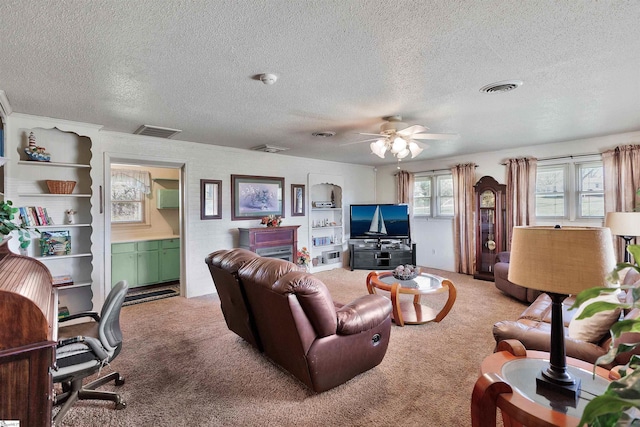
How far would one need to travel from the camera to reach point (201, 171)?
4.80 metres

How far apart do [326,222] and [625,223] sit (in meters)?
4.65

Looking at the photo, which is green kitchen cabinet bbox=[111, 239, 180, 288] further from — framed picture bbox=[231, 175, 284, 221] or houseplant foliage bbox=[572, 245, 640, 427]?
houseplant foliage bbox=[572, 245, 640, 427]

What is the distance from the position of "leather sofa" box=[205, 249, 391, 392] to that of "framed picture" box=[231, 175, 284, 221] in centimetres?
255

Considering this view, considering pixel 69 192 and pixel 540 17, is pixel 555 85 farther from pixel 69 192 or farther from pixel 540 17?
pixel 69 192

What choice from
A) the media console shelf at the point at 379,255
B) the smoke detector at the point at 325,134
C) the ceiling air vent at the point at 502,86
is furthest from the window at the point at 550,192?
the smoke detector at the point at 325,134

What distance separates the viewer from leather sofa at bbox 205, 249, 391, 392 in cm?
200

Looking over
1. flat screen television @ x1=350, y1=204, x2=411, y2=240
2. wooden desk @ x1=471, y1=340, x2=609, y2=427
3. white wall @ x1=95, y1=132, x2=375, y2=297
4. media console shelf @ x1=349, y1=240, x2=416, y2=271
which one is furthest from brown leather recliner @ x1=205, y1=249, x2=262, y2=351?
flat screen television @ x1=350, y1=204, x2=411, y2=240

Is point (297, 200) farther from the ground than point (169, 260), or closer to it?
farther from the ground

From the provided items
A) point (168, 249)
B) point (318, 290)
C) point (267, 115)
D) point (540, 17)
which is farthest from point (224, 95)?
point (168, 249)

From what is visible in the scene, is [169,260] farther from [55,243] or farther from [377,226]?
[377,226]

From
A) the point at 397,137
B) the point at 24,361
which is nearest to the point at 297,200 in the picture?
the point at 397,137

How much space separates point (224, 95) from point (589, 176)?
17.7 feet

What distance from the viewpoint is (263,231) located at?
5.09m

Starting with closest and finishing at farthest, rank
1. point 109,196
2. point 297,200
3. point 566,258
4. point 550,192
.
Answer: point 566,258, point 109,196, point 550,192, point 297,200
